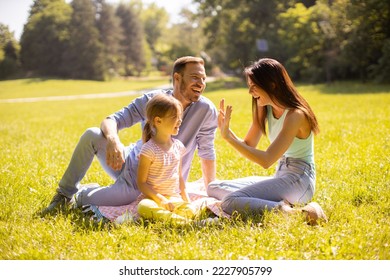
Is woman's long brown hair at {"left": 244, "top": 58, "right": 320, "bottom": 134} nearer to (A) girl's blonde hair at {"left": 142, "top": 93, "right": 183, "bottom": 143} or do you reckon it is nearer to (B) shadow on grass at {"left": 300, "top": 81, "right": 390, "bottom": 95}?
(A) girl's blonde hair at {"left": 142, "top": 93, "right": 183, "bottom": 143}

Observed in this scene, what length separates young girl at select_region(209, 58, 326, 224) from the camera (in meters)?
3.25

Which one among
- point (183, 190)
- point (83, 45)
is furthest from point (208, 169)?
point (83, 45)

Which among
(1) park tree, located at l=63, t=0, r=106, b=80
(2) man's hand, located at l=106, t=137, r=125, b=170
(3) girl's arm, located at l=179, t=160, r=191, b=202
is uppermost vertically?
(1) park tree, located at l=63, t=0, r=106, b=80

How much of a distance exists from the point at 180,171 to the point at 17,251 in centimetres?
143

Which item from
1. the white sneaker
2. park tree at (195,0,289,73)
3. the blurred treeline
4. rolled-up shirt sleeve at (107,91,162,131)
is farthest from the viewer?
park tree at (195,0,289,73)

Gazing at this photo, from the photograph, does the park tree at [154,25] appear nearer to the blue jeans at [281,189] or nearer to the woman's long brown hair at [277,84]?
the woman's long brown hair at [277,84]

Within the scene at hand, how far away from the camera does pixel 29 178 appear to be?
4598 mm

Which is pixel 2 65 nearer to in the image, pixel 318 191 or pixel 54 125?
pixel 54 125

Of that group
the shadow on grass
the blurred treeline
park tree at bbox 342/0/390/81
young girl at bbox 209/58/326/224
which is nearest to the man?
young girl at bbox 209/58/326/224

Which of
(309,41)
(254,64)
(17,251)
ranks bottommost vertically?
(17,251)

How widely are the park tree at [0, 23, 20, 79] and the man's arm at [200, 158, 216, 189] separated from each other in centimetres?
260

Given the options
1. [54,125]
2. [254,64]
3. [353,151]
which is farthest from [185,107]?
[54,125]

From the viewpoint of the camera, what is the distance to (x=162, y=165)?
348cm

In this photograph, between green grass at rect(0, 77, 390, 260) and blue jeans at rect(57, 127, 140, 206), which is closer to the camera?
green grass at rect(0, 77, 390, 260)
